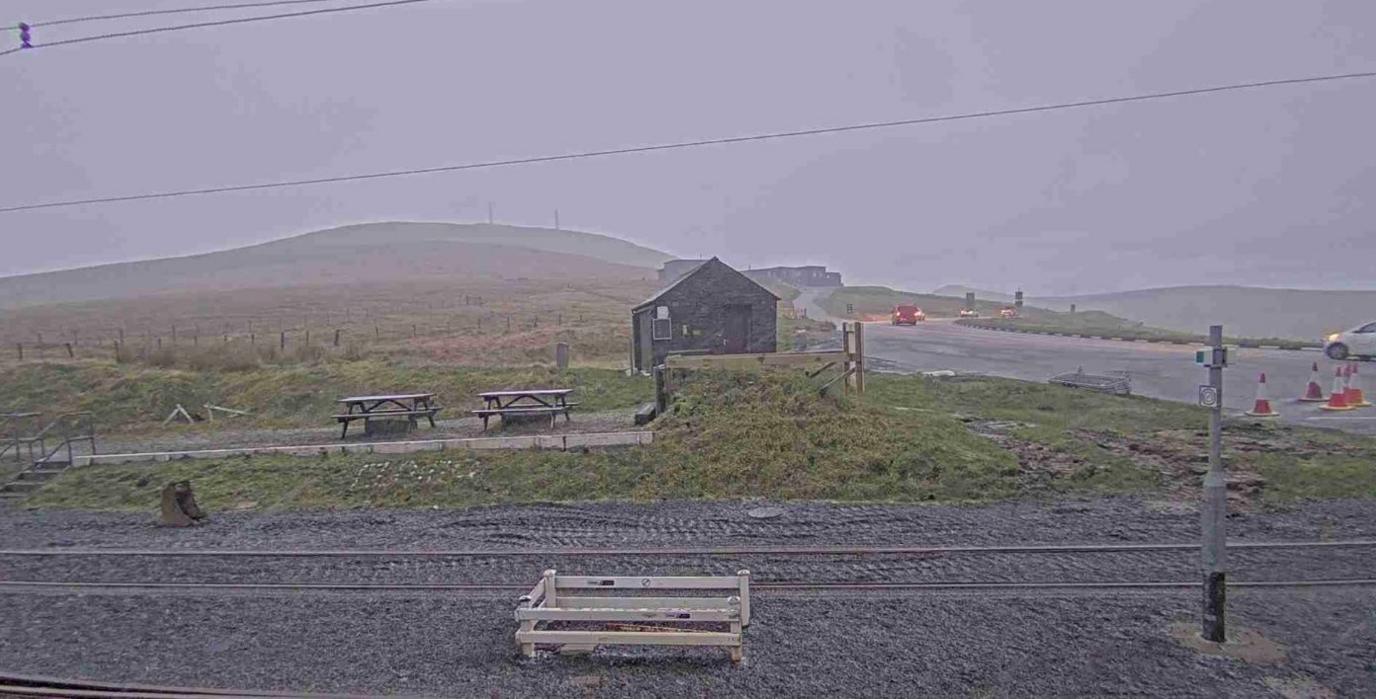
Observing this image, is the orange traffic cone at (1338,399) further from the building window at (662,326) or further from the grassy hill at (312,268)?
the grassy hill at (312,268)

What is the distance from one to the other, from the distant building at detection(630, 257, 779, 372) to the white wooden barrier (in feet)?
50.3

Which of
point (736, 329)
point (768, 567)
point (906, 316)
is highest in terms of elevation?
point (736, 329)

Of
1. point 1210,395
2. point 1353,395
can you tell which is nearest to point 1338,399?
point 1353,395

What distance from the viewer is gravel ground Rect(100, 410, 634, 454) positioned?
16703 millimetres

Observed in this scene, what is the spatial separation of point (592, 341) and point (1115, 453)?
24.4 m

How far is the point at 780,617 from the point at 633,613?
1.36 m

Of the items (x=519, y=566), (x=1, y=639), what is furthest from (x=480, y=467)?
(x=1, y=639)

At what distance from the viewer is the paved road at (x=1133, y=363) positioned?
18516mm

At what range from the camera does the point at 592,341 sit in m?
35.3

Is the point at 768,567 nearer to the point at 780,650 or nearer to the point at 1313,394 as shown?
the point at 780,650

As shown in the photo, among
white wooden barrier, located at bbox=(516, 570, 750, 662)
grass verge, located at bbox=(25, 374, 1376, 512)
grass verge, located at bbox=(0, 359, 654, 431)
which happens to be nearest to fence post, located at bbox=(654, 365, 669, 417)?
grass verge, located at bbox=(25, 374, 1376, 512)

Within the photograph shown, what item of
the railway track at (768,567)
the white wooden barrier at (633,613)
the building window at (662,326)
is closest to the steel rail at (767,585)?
the railway track at (768,567)

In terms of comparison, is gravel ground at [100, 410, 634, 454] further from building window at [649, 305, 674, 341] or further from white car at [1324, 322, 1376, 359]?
white car at [1324, 322, 1376, 359]

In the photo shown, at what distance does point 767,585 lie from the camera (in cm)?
841
